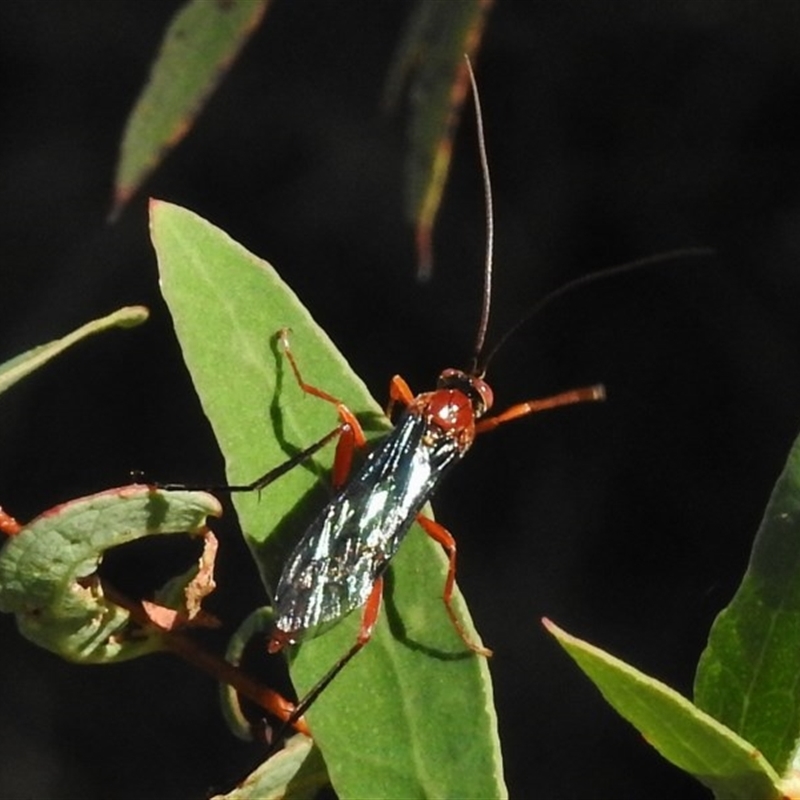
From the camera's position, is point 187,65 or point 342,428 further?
point 187,65

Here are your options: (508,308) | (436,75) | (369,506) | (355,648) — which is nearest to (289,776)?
(355,648)

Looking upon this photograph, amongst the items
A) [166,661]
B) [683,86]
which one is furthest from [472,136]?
[166,661]

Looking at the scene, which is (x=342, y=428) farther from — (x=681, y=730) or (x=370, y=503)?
(x=681, y=730)

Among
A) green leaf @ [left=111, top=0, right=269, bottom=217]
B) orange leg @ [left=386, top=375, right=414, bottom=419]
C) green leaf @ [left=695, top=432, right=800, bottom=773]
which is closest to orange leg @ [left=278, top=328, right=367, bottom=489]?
orange leg @ [left=386, top=375, right=414, bottom=419]

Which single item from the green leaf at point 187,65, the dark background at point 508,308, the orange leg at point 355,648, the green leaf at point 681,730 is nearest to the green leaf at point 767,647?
the green leaf at point 681,730

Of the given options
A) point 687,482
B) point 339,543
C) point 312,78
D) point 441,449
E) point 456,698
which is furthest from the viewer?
point 312,78

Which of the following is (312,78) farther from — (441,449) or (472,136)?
(441,449)

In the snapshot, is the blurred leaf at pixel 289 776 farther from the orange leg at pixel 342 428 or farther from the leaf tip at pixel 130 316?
the leaf tip at pixel 130 316
